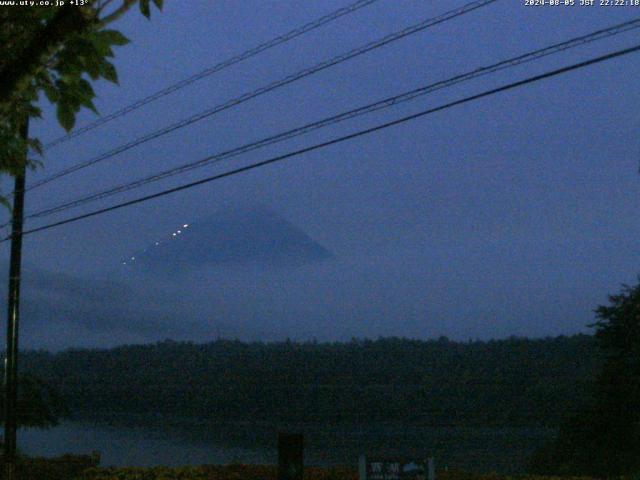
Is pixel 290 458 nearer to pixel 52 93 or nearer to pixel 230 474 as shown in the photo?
pixel 230 474

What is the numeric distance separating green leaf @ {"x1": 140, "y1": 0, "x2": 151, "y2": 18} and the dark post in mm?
9074

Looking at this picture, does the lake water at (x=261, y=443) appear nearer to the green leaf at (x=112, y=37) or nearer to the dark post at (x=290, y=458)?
the dark post at (x=290, y=458)

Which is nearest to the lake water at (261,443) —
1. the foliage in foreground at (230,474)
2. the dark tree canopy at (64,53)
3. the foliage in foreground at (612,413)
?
the foliage in foreground at (612,413)

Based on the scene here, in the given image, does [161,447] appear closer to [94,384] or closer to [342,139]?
[94,384]

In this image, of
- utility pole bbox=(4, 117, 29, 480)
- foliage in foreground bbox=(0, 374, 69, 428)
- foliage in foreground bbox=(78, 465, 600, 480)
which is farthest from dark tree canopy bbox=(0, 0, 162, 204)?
foliage in foreground bbox=(0, 374, 69, 428)

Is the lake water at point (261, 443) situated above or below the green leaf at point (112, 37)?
below

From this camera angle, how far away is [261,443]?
34.9m

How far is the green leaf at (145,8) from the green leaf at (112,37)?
0.85 ft

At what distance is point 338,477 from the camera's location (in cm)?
1611

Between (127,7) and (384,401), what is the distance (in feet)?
145

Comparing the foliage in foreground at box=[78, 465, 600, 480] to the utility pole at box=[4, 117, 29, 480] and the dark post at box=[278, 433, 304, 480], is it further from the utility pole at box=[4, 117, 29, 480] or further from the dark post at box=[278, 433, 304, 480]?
the dark post at box=[278, 433, 304, 480]

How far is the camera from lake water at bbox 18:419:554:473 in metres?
28.4

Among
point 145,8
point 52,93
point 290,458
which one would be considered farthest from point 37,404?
point 145,8

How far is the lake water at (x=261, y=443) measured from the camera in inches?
1118
